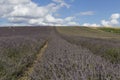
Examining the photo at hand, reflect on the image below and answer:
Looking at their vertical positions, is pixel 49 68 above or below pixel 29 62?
above

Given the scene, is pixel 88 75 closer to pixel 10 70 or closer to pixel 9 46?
pixel 10 70

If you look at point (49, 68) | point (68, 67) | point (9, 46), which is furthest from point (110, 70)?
point (9, 46)

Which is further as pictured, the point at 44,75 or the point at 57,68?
the point at 57,68

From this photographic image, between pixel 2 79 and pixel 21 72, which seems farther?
pixel 21 72

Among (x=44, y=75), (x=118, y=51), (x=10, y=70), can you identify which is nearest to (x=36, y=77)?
(x=44, y=75)

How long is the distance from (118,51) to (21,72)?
9.21ft

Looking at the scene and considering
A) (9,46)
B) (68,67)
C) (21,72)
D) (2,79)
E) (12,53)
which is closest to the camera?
(68,67)

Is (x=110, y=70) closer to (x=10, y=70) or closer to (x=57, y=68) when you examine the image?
(x=57, y=68)

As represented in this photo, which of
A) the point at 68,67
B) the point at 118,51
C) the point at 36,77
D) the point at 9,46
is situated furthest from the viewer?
the point at 9,46

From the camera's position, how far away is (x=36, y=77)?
394 centimetres

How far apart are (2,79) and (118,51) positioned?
4503 millimetres

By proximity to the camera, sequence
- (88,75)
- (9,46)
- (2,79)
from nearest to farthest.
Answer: (88,75)
(2,79)
(9,46)

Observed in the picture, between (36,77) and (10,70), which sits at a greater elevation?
(36,77)

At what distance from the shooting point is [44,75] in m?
4.03
